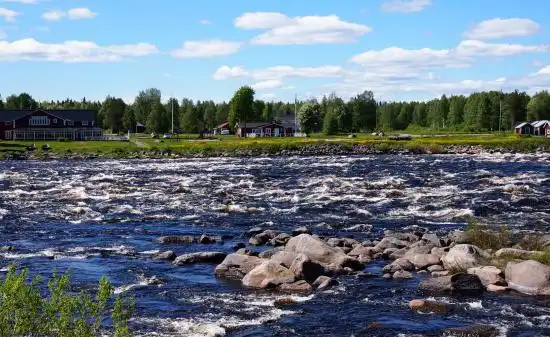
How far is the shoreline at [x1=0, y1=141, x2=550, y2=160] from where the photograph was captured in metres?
95.1

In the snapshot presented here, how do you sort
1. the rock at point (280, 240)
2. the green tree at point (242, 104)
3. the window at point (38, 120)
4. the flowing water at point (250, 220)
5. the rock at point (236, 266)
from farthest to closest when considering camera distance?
the green tree at point (242, 104), the window at point (38, 120), the rock at point (280, 240), the rock at point (236, 266), the flowing water at point (250, 220)

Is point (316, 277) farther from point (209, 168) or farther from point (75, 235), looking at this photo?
point (209, 168)

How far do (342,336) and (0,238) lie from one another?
20.4m

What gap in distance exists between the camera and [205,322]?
746 inches

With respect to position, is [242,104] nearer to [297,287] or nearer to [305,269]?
[305,269]

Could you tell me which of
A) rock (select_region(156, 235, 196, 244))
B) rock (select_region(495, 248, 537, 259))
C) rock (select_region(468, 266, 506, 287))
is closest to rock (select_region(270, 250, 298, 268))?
rock (select_region(468, 266, 506, 287))

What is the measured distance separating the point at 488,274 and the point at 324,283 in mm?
5621

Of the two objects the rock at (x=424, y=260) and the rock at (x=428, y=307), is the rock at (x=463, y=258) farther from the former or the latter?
the rock at (x=428, y=307)

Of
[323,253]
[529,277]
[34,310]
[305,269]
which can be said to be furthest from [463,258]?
[34,310]

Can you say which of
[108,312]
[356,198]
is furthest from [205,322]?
[356,198]

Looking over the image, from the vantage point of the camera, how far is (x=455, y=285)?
2181cm

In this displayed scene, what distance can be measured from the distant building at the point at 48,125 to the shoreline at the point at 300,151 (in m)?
33.8

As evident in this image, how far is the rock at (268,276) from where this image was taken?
22641mm

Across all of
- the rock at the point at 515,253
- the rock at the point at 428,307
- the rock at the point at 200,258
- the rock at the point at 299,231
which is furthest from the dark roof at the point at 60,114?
the rock at the point at 428,307
